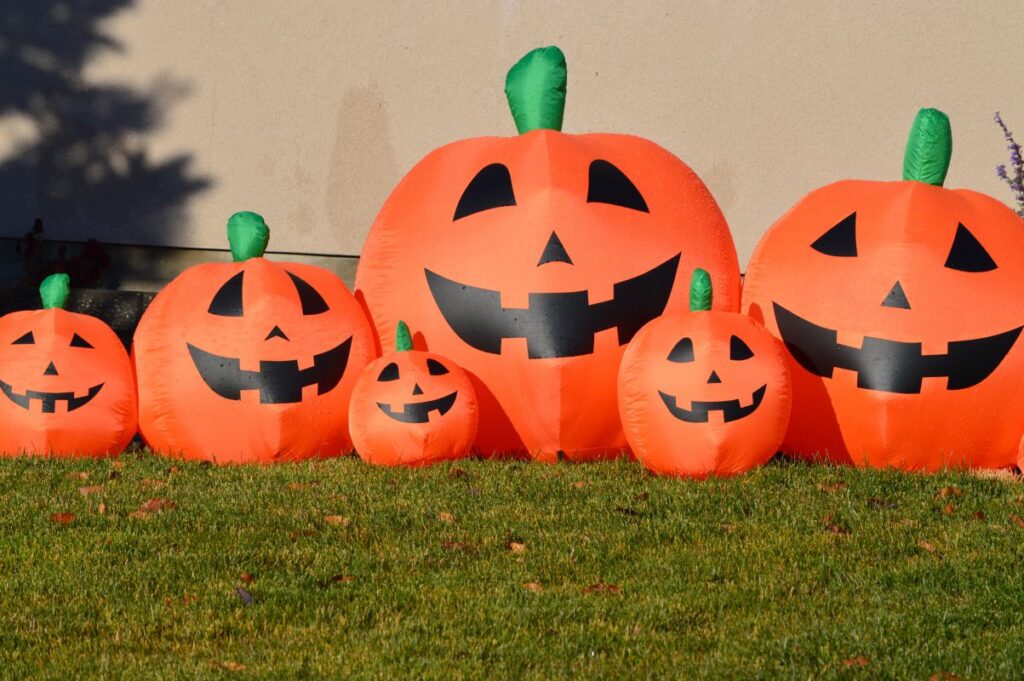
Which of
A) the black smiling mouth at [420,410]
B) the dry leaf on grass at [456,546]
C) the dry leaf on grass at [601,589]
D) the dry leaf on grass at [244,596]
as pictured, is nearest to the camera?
the dry leaf on grass at [244,596]

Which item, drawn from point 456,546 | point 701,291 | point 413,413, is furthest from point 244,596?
point 701,291

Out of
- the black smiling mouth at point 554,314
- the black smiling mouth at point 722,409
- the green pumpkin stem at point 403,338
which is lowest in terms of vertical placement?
the black smiling mouth at point 722,409

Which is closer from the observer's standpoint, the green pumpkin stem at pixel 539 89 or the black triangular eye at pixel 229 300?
the black triangular eye at pixel 229 300

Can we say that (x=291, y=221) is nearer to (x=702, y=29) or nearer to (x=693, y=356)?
(x=702, y=29)

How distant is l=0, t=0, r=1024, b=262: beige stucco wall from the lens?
11391 millimetres

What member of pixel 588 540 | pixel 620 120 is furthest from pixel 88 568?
pixel 620 120

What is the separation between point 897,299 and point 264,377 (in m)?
3.50

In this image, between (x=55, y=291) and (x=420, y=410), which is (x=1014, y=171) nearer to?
(x=420, y=410)

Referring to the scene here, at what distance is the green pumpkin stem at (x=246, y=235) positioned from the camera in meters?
7.78

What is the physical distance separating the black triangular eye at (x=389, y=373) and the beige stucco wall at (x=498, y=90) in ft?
15.6

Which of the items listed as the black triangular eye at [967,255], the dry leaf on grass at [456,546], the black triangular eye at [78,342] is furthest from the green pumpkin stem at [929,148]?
the black triangular eye at [78,342]

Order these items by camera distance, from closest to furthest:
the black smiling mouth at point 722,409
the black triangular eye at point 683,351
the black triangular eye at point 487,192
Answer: the black smiling mouth at point 722,409, the black triangular eye at point 683,351, the black triangular eye at point 487,192

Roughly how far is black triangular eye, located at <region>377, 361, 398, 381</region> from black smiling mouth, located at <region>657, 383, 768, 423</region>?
61.0 inches

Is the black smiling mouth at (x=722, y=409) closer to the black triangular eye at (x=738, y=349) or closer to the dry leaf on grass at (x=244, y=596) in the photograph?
the black triangular eye at (x=738, y=349)
